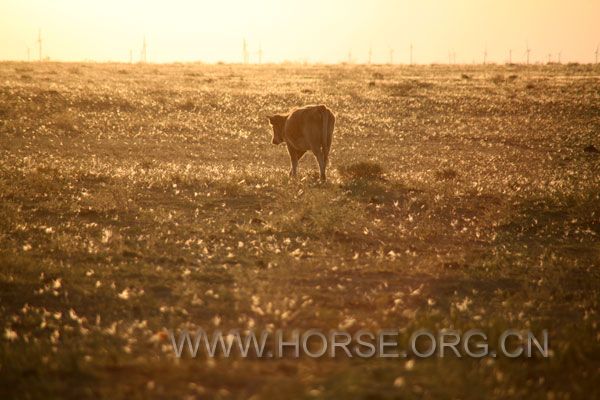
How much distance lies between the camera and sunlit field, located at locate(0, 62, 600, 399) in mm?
6398

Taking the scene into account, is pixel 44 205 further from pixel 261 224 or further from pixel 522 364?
pixel 522 364

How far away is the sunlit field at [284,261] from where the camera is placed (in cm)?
640

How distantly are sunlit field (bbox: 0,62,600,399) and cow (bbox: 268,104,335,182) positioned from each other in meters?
0.73

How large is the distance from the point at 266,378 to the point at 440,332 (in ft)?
7.07

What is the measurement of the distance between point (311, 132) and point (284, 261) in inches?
377

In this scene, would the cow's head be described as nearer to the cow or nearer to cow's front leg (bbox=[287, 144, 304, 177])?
the cow

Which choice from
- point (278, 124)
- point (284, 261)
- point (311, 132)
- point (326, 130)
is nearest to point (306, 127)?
point (311, 132)

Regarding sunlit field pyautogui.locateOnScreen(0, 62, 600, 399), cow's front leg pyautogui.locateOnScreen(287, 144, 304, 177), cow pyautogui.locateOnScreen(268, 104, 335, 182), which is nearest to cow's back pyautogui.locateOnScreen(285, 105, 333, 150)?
cow pyautogui.locateOnScreen(268, 104, 335, 182)

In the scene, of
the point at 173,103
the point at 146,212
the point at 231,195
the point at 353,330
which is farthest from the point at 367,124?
the point at 353,330

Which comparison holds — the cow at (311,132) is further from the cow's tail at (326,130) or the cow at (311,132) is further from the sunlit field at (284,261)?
the sunlit field at (284,261)

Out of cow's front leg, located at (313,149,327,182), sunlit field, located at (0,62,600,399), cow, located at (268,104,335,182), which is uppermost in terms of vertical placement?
cow, located at (268,104,335,182)

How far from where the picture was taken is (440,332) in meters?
7.46

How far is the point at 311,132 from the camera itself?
20422mm

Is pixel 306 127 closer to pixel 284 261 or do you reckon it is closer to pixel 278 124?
pixel 278 124
